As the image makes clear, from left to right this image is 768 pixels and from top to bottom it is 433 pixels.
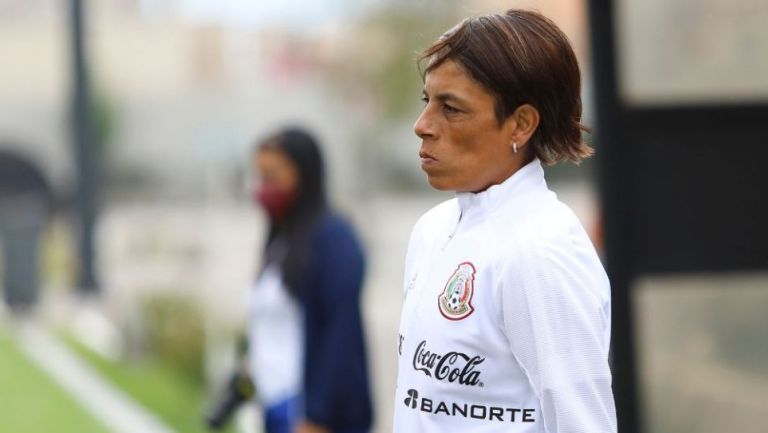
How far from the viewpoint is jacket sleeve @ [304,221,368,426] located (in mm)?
4328

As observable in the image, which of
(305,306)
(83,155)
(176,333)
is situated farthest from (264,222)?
(83,155)

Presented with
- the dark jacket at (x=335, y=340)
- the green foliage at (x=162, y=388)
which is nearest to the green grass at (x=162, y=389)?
the green foliage at (x=162, y=388)

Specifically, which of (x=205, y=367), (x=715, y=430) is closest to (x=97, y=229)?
(x=205, y=367)

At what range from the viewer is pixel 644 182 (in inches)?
195

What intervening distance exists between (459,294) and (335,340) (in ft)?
6.88

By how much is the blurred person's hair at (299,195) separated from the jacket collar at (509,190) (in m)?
2.18

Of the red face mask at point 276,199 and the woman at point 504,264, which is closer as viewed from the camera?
the woman at point 504,264

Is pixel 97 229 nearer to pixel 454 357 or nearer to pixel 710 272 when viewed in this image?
pixel 710 272

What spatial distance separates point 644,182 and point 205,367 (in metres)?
7.22

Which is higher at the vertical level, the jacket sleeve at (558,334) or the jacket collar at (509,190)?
the jacket collar at (509,190)

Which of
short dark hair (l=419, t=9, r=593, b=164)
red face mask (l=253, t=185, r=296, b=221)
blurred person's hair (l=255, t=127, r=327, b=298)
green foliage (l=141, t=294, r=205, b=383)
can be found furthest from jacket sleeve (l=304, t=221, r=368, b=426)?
green foliage (l=141, t=294, r=205, b=383)

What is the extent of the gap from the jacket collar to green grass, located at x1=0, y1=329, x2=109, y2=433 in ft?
26.5

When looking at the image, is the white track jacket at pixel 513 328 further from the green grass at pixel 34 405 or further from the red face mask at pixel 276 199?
the green grass at pixel 34 405

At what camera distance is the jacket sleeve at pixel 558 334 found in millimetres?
2207
